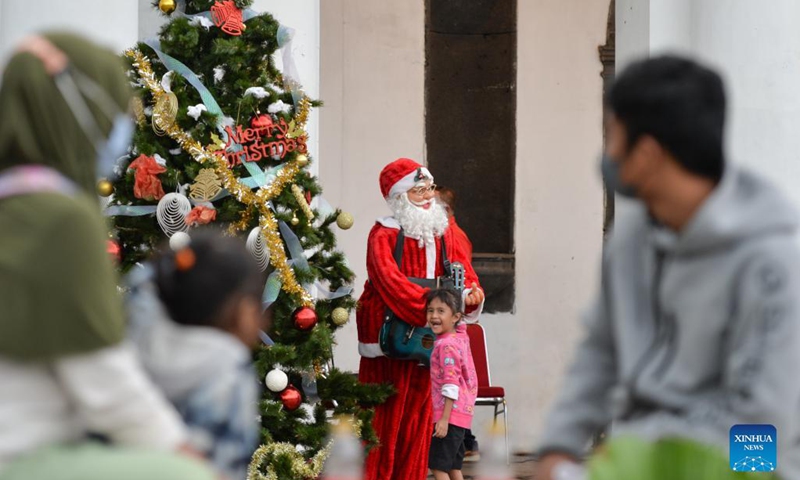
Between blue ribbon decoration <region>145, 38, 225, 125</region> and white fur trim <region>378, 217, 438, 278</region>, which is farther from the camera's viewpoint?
white fur trim <region>378, 217, 438, 278</region>

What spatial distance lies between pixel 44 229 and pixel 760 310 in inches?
43.0

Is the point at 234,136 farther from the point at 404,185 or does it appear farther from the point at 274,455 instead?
the point at 404,185

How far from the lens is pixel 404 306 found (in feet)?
24.9

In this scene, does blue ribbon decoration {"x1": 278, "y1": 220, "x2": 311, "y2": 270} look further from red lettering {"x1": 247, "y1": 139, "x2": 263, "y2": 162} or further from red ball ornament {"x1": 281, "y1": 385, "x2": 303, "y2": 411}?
red ball ornament {"x1": 281, "y1": 385, "x2": 303, "y2": 411}

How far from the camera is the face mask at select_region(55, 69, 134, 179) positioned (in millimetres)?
2459

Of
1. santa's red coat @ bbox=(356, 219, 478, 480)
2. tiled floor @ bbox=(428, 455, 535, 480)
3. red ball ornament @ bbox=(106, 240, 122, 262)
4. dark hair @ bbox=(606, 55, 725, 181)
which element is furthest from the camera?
tiled floor @ bbox=(428, 455, 535, 480)

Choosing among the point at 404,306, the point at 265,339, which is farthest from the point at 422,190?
the point at 265,339

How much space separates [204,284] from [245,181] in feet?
12.7

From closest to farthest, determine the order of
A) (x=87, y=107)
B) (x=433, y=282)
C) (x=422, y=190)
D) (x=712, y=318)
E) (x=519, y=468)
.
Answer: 1. (x=712, y=318)
2. (x=87, y=107)
3. (x=433, y=282)
4. (x=422, y=190)
5. (x=519, y=468)

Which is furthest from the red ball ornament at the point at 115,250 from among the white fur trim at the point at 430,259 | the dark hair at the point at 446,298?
the white fur trim at the point at 430,259

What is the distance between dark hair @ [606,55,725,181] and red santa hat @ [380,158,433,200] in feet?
19.5

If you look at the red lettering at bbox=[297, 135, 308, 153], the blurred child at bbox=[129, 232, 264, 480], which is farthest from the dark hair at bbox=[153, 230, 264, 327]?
the red lettering at bbox=[297, 135, 308, 153]

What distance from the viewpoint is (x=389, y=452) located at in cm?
773

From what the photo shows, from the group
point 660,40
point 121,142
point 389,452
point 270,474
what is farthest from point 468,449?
point 121,142
